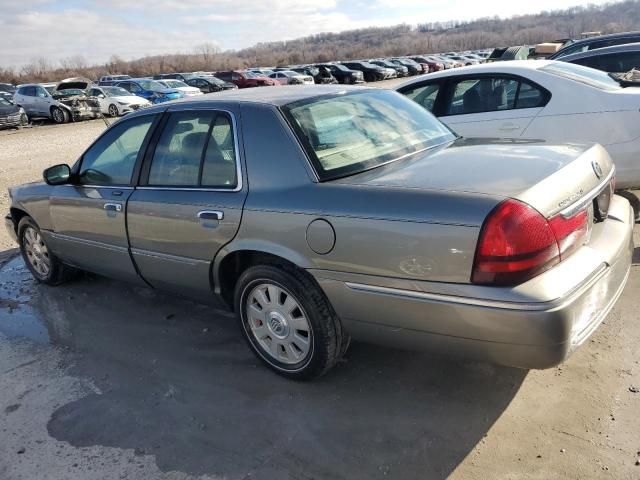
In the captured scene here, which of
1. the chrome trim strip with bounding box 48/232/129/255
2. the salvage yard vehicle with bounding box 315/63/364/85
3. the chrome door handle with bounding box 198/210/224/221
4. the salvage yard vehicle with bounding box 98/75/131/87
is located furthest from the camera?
the salvage yard vehicle with bounding box 315/63/364/85

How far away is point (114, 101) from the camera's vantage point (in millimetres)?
23047

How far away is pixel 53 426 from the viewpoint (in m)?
3.11

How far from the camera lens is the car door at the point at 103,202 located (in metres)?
3.98

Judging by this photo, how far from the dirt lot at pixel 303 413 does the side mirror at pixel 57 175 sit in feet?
4.03

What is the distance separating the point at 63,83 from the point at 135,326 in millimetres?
23010

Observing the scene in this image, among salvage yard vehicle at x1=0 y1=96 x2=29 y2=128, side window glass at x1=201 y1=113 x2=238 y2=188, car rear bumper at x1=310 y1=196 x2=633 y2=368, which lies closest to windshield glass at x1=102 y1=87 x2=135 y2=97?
salvage yard vehicle at x1=0 y1=96 x2=29 y2=128

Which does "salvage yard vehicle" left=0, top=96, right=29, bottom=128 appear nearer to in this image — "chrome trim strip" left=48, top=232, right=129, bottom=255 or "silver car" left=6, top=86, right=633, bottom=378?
"chrome trim strip" left=48, top=232, right=129, bottom=255

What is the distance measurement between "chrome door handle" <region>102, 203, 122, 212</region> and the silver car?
0.13ft

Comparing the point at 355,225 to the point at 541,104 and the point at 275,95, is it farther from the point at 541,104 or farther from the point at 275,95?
the point at 541,104

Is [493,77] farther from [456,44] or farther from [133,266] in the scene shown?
[456,44]

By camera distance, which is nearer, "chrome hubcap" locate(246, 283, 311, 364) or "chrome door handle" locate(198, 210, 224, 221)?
"chrome hubcap" locate(246, 283, 311, 364)

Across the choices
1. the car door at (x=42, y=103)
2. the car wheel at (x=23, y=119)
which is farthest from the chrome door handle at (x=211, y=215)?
the car door at (x=42, y=103)

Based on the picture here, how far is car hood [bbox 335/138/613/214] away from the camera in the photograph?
255cm

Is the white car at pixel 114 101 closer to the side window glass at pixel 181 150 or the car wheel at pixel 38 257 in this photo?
the car wheel at pixel 38 257
